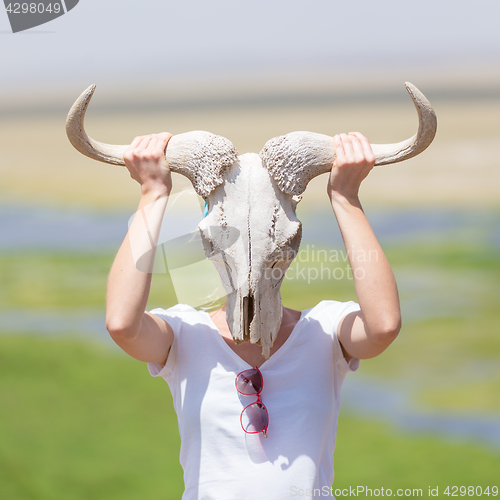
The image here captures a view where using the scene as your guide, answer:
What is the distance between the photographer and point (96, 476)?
3.64 meters

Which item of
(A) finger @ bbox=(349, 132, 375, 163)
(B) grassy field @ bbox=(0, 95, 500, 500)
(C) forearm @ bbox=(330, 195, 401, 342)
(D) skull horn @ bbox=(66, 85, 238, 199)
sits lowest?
(B) grassy field @ bbox=(0, 95, 500, 500)

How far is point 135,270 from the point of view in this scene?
122cm

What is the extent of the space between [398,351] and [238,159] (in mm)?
4195

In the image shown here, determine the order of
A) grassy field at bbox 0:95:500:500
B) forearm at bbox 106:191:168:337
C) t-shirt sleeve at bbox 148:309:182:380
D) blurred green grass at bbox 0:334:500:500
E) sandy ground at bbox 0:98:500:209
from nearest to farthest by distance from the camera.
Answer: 1. forearm at bbox 106:191:168:337
2. t-shirt sleeve at bbox 148:309:182:380
3. blurred green grass at bbox 0:334:500:500
4. grassy field at bbox 0:95:500:500
5. sandy ground at bbox 0:98:500:209

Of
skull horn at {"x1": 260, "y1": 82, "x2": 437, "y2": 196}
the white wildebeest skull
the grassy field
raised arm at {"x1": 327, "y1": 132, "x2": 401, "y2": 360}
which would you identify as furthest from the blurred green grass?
skull horn at {"x1": 260, "y1": 82, "x2": 437, "y2": 196}

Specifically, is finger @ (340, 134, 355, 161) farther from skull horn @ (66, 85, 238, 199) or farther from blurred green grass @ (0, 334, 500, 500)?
blurred green grass @ (0, 334, 500, 500)

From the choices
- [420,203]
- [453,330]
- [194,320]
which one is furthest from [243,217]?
[420,203]

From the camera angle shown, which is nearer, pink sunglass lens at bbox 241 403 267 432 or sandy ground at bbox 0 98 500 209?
pink sunglass lens at bbox 241 403 267 432

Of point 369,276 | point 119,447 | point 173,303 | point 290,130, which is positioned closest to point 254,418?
point 369,276

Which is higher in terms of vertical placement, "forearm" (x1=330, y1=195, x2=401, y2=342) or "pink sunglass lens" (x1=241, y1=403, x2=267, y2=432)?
"forearm" (x1=330, y1=195, x2=401, y2=342)

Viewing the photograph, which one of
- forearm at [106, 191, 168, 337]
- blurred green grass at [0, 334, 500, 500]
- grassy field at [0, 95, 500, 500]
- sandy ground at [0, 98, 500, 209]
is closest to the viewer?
forearm at [106, 191, 168, 337]

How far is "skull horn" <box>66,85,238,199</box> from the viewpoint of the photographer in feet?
4.00

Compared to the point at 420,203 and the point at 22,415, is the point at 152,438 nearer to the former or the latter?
the point at 22,415

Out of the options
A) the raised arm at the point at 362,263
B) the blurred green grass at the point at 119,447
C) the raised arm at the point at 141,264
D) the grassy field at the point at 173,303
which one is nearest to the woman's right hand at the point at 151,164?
the raised arm at the point at 141,264
